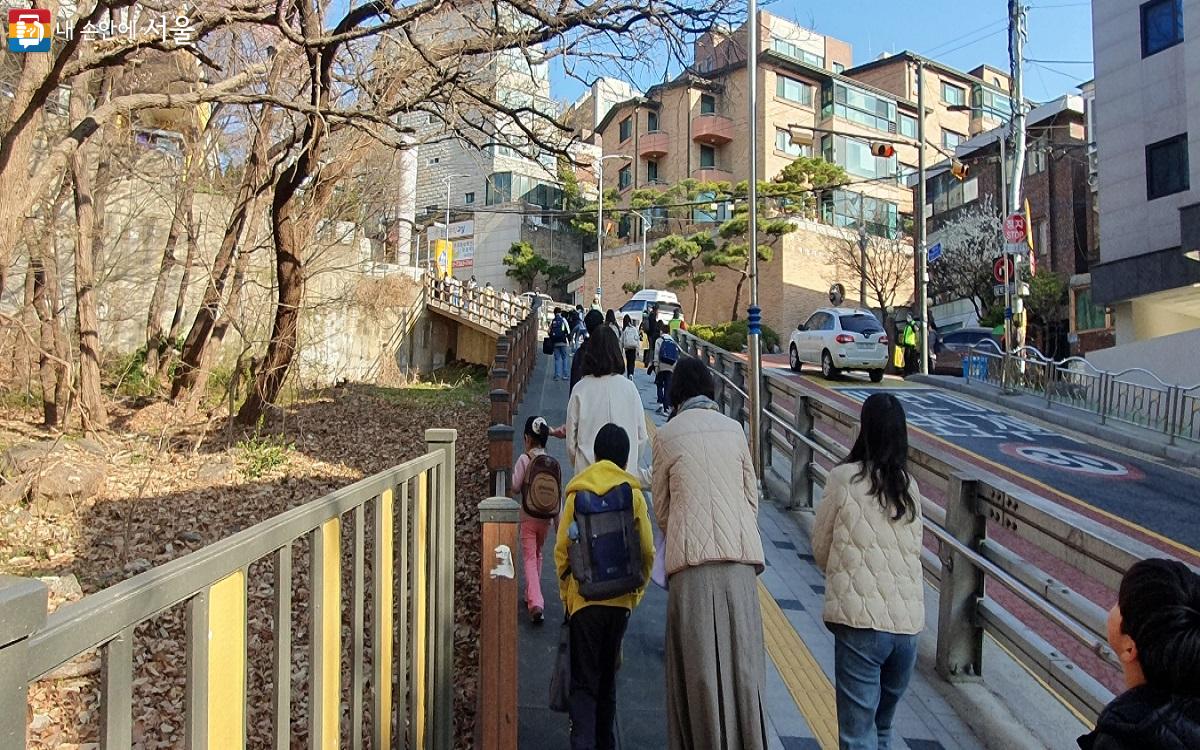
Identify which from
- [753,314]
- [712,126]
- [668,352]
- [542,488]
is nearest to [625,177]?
[712,126]

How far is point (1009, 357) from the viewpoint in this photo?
61.4 feet

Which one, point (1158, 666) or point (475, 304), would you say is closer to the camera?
point (1158, 666)

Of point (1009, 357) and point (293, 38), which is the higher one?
point (293, 38)

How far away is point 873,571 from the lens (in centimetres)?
355

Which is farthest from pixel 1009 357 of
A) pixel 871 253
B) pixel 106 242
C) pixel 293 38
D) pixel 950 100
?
pixel 950 100

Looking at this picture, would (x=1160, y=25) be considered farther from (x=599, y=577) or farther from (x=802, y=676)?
(x=599, y=577)

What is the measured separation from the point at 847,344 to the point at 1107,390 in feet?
18.6

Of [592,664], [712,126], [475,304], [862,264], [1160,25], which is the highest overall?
[712,126]

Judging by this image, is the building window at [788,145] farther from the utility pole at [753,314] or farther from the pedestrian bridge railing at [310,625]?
the pedestrian bridge railing at [310,625]

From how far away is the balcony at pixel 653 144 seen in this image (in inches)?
2120

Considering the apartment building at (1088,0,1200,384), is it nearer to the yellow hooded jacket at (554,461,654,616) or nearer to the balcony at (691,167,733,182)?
the yellow hooded jacket at (554,461,654,616)

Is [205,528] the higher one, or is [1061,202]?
[1061,202]

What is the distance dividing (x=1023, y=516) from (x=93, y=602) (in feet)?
13.8

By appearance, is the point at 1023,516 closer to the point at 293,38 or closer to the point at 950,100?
the point at 293,38
